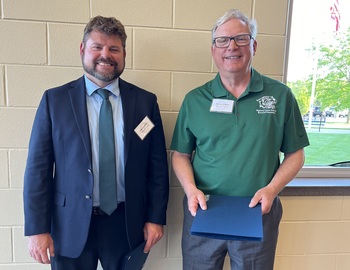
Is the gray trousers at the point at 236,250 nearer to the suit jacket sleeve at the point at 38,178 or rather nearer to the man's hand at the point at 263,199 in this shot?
the man's hand at the point at 263,199

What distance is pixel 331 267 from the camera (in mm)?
1802

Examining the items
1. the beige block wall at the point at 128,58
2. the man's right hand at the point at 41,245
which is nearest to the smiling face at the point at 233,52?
the beige block wall at the point at 128,58

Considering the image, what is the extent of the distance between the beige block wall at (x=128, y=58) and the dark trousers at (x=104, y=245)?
0.42 m

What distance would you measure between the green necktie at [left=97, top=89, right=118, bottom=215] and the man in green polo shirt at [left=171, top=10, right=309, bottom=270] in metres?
0.31

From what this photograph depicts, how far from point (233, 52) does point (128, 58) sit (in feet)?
1.91

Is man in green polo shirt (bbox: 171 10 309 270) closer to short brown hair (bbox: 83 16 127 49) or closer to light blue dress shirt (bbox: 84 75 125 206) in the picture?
light blue dress shirt (bbox: 84 75 125 206)

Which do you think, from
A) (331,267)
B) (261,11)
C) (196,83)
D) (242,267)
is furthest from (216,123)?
(331,267)

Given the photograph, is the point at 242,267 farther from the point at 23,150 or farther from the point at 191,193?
the point at 23,150

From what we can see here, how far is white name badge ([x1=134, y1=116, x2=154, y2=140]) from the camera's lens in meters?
1.29

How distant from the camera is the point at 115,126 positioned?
4.16 ft

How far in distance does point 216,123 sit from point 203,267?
2.10 ft

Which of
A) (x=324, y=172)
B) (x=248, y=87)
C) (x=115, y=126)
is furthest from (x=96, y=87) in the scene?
(x=324, y=172)

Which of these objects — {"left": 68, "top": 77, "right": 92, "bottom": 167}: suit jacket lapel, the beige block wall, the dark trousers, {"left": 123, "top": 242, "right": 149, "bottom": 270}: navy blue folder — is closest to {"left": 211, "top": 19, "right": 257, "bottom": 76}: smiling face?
the beige block wall

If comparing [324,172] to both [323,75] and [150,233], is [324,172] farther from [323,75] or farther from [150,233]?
[150,233]
